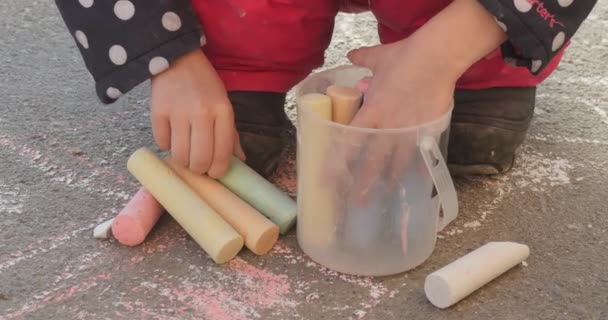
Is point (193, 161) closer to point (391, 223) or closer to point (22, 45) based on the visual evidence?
point (391, 223)

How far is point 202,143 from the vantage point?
77 cm

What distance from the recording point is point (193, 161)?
0.79 metres

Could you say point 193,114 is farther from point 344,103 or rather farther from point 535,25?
point 535,25

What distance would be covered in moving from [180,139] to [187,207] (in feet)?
0.20

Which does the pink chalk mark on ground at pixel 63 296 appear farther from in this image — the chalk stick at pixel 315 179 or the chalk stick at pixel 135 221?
the chalk stick at pixel 315 179

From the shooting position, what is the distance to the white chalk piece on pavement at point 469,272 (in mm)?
696

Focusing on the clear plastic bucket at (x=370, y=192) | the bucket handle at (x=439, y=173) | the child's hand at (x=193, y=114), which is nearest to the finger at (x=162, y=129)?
the child's hand at (x=193, y=114)

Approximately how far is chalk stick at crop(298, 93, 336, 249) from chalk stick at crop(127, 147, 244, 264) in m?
0.06

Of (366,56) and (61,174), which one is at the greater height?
(366,56)

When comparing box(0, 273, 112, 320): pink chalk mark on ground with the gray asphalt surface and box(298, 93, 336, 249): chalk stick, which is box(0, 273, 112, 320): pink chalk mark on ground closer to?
the gray asphalt surface

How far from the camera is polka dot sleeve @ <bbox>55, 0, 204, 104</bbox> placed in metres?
0.77


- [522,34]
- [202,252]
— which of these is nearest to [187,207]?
[202,252]

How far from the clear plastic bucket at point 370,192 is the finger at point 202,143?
9 centimetres

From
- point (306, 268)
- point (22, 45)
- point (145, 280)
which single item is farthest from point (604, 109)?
point (22, 45)
